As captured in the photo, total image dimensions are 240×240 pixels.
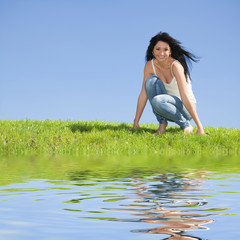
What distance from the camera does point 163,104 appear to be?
9.65m

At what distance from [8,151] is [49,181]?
5071mm

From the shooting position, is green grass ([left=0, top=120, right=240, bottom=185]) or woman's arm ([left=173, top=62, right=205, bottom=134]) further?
woman's arm ([left=173, top=62, right=205, bottom=134])

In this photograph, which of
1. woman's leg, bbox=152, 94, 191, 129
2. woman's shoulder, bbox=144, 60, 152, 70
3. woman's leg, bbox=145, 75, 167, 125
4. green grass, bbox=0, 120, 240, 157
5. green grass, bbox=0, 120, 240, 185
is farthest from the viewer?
woman's shoulder, bbox=144, 60, 152, 70

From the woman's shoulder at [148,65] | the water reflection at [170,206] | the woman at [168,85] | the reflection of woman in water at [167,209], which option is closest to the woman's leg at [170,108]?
the woman at [168,85]

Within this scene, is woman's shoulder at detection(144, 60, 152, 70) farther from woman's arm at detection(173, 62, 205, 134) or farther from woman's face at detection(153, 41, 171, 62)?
→ woman's arm at detection(173, 62, 205, 134)

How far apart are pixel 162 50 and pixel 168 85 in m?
1.03

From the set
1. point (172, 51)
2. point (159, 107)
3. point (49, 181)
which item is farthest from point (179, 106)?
point (49, 181)

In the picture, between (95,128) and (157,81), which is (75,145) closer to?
(95,128)

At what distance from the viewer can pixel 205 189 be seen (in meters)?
3.44

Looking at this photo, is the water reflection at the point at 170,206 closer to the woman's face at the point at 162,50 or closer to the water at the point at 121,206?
the water at the point at 121,206

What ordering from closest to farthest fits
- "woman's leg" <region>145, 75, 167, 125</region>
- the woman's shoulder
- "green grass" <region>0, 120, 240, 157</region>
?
1. "green grass" <region>0, 120, 240, 157</region>
2. "woman's leg" <region>145, 75, 167, 125</region>
3. the woman's shoulder

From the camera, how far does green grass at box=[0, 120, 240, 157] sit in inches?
328

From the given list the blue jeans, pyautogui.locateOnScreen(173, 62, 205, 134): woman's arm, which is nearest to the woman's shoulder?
the blue jeans

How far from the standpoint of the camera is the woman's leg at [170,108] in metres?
9.65
